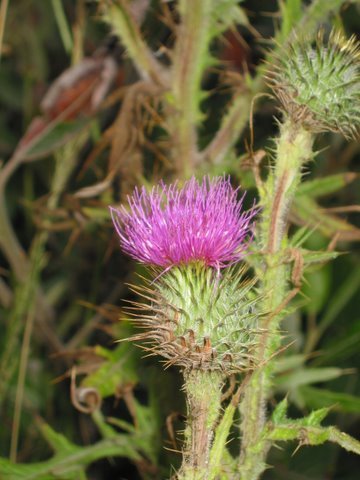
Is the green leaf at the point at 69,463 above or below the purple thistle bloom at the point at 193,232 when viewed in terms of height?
below

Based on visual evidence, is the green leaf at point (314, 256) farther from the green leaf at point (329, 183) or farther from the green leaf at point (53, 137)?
the green leaf at point (53, 137)

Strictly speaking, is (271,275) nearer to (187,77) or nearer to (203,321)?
A: (203,321)

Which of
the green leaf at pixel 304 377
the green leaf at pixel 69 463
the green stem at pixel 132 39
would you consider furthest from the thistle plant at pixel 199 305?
the green leaf at pixel 304 377

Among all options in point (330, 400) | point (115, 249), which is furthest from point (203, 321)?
point (115, 249)

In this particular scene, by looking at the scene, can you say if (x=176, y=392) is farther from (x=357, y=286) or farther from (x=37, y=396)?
(x=357, y=286)

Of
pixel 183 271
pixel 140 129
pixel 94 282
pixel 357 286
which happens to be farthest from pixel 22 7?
pixel 183 271

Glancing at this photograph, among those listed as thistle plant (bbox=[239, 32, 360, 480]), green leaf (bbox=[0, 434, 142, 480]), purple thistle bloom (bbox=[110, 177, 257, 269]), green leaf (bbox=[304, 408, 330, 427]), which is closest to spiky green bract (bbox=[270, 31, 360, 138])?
thistle plant (bbox=[239, 32, 360, 480])
